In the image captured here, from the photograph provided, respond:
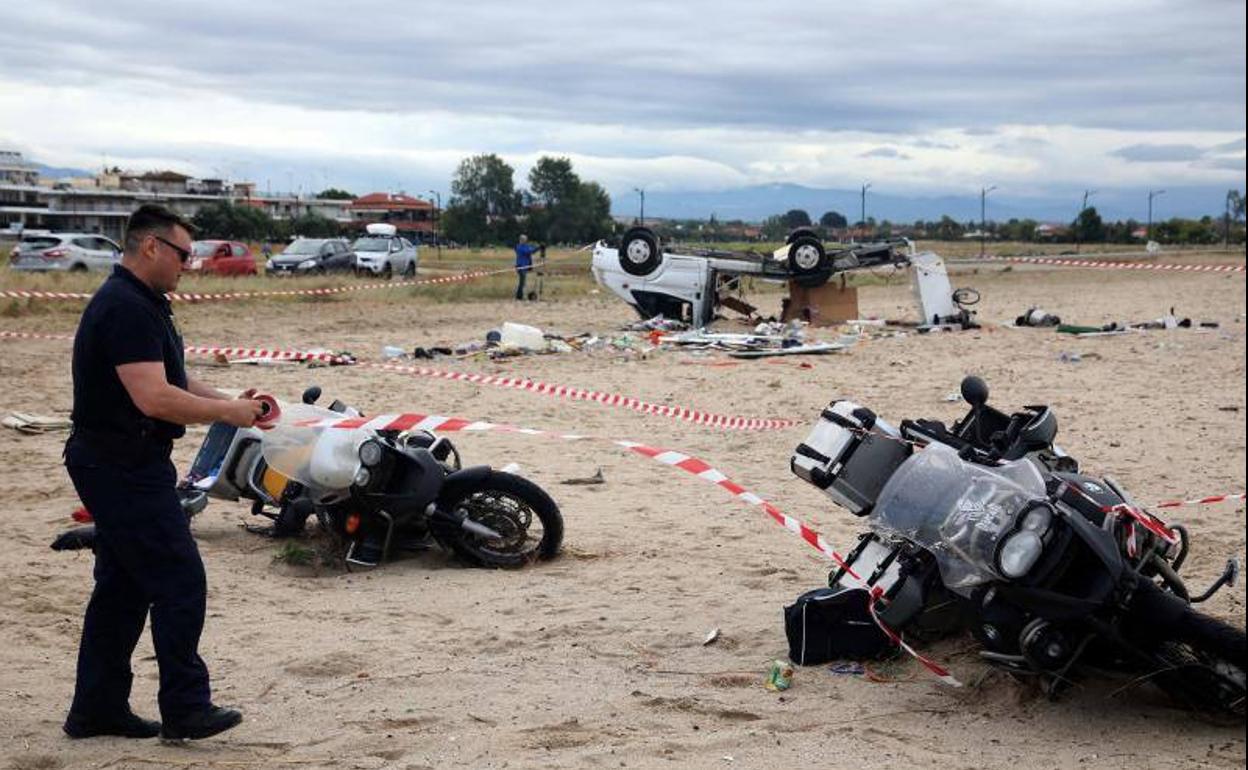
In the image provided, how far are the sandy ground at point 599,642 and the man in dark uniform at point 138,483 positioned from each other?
0.20 meters

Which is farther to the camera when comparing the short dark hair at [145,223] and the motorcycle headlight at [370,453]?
the motorcycle headlight at [370,453]

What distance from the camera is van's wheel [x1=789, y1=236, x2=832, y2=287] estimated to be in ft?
71.8

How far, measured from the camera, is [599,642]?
5840mm

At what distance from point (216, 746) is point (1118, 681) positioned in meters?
3.28

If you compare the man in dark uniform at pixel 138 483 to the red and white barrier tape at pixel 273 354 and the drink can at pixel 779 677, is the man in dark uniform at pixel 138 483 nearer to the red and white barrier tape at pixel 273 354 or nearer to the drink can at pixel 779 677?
the drink can at pixel 779 677

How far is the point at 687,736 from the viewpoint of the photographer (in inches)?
183

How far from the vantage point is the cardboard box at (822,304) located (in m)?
22.4

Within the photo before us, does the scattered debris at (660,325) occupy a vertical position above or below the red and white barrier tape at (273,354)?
above

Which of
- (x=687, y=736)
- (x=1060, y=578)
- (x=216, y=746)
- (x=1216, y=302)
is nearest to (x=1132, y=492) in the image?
(x=1060, y=578)

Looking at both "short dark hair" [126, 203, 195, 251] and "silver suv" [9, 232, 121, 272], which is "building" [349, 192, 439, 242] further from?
"short dark hair" [126, 203, 195, 251]

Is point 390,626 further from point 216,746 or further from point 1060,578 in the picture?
point 1060,578

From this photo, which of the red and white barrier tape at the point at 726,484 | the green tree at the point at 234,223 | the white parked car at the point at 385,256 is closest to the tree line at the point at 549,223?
the green tree at the point at 234,223

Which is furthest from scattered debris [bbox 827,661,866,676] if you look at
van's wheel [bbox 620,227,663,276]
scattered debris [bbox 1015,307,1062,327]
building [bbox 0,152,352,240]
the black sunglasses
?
building [bbox 0,152,352,240]

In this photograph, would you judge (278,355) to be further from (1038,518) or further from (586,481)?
(1038,518)
